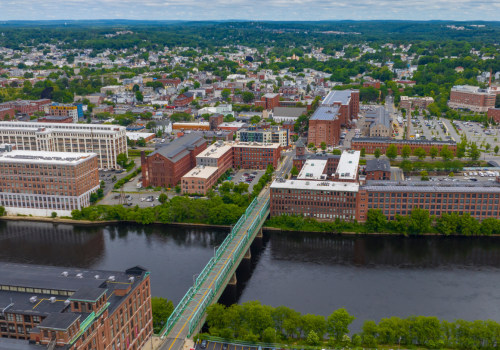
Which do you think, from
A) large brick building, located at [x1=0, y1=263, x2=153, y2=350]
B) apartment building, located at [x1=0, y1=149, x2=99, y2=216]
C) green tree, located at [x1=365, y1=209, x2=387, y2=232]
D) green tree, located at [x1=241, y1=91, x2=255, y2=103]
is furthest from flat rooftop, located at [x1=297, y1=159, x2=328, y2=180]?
green tree, located at [x1=241, y1=91, x2=255, y2=103]

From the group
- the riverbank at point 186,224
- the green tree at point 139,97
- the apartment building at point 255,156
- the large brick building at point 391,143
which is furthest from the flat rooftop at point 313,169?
the green tree at point 139,97

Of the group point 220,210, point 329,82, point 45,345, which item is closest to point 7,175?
point 220,210

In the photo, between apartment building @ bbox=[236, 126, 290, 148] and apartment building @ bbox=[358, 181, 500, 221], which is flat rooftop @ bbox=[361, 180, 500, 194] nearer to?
apartment building @ bbox=[358, 181, 500, 221]

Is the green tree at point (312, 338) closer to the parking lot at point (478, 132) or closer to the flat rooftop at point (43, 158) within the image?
the flat rooftop at point (43, 158)

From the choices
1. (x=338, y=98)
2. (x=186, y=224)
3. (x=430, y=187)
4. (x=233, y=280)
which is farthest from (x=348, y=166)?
(x=338, y=98)

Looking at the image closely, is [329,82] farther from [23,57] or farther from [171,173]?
[23,57]

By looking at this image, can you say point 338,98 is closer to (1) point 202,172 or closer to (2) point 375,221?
(1) point 202,172
